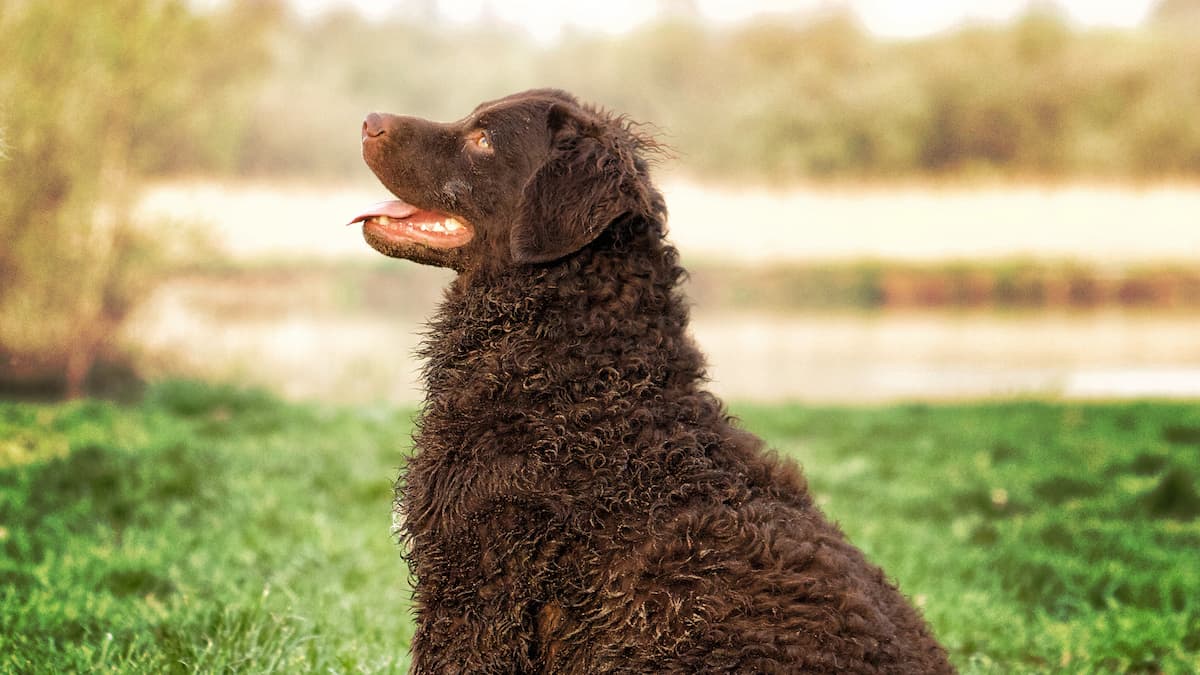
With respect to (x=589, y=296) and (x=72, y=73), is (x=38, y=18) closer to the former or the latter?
(x=72, y=73)

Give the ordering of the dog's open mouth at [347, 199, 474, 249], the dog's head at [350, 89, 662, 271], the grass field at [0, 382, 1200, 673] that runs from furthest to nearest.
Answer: the grass field at [0, 382, 1200, 673], the dog's open mouth at [347, 199, 474, 249], the dog's head at [350, 89, 662, 271]

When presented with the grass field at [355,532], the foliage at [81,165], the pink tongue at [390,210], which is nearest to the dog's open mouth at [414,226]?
the pink tongue at [390,210]

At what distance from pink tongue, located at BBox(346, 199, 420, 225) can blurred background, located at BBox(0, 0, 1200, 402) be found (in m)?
0.46

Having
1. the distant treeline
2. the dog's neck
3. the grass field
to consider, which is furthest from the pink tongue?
the distant treeline

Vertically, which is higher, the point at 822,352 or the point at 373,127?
the point at 373,127

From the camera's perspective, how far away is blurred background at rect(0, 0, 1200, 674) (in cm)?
548

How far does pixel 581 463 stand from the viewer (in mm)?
3150

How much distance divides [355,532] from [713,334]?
14.8 meters

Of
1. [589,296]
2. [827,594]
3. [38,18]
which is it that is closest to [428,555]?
[589,296]

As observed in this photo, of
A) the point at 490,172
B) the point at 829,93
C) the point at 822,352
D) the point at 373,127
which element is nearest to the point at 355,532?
the point at 373,127

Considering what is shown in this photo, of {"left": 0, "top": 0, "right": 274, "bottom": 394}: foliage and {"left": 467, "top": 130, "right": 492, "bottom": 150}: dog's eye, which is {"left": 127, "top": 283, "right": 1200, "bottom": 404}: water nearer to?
{"left": 0, "top": 0, "right": 274, "bottom": 394}: foliage

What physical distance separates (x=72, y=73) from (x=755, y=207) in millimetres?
19449

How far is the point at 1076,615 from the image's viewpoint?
19.0 feet

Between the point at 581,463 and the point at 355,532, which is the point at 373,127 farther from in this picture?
the point at 355,532
